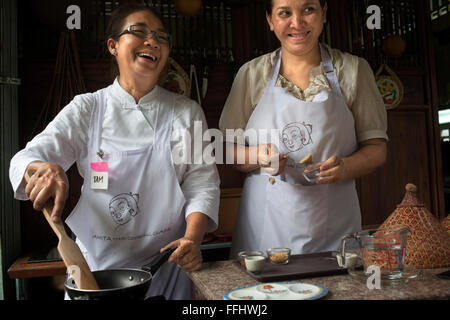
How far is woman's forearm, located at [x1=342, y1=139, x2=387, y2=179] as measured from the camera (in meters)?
1.72

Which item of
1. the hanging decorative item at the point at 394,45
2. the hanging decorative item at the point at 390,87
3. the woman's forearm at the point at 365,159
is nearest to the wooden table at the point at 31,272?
the woman's forearm at the point at 365,159

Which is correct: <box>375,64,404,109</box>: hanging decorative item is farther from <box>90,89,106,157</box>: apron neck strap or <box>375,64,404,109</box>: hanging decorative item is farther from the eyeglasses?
<box>90,89,106,157</box>: apron neck strap

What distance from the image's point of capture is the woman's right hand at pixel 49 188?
48.4 inches

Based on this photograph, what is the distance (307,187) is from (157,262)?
2.66 feet

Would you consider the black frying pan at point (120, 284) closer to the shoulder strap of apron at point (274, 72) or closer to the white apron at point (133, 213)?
the white apron at point (133, 213)

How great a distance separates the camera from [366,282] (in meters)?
1.12

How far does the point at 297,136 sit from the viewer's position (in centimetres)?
184

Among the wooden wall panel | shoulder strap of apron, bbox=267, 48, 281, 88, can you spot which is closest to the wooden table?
shoulder strap of apron, bbox=267, 48, 281, 88

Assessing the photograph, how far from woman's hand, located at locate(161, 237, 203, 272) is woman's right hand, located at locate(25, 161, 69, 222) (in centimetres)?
36

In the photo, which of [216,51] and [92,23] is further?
[216,51]

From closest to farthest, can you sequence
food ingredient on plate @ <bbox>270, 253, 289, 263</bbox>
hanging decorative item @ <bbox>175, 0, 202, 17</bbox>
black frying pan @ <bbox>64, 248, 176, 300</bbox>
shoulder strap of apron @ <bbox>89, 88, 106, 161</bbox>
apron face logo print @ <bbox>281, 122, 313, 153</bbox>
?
black frying pan @ <bbox>64, 248, 176, 300</bbox>
food ingredient on plate @ <bbox>270, 253, 289, 263</bbox>
shoulder strap of apron @ <bbox>89, 88, 106, 161</bbox>
apron face logo print @ <bbox>281, 122, 313, 153</bbox>
hanging decorative item @ <bbox>175, 0, 202, 17</bbox>
